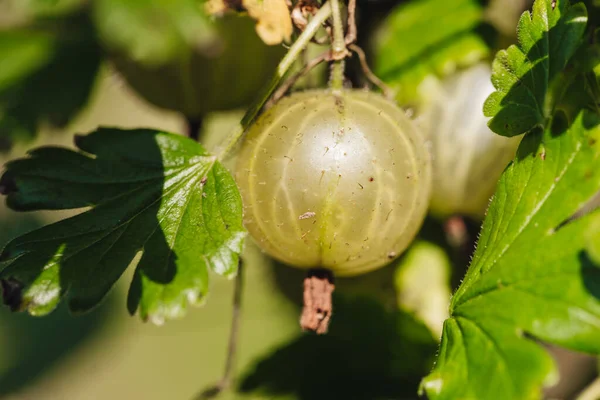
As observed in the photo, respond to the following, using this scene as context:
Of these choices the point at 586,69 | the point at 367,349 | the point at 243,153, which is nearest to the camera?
the point at 586,69

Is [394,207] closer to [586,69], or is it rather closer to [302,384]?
[586,69]

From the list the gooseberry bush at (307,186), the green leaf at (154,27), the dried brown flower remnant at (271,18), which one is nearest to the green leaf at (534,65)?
the gooseberry bush at (307,186)

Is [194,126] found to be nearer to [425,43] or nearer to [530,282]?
[425,43]

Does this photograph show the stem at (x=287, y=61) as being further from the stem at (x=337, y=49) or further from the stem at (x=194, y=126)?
the stem at (x=194, y=126)

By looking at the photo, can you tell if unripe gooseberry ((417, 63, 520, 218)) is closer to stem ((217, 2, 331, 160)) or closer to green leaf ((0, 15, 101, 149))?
stem ((217, 2, 331, 160))

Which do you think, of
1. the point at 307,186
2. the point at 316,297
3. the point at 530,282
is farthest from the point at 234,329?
the point at 530,282

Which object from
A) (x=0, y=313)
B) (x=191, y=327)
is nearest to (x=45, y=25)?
(x=191, y=327)
